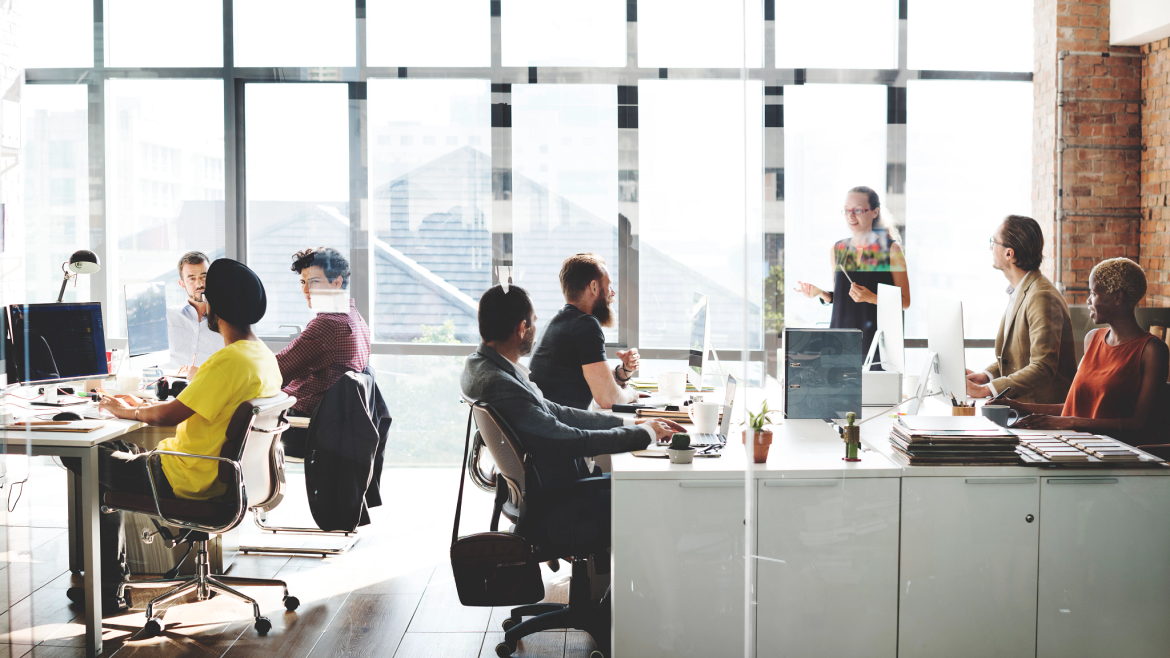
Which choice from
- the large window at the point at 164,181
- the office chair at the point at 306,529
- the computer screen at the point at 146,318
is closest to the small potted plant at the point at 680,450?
the office chair at the point at 306,529

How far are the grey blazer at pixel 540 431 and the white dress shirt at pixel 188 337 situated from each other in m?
2.23

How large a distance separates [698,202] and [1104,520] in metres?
1.85

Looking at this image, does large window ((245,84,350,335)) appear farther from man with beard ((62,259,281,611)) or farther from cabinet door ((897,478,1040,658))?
cabinet door ((897,478,1040,658))

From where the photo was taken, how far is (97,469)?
2.70 metres

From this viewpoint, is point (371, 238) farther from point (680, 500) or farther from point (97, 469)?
point (680, 500)

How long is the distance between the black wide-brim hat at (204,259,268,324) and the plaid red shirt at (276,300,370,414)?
0.57 metres

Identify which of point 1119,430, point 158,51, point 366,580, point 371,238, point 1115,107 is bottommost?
point 366,580

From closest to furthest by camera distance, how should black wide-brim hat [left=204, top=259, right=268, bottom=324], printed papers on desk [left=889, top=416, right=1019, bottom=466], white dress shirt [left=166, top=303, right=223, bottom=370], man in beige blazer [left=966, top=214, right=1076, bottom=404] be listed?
printed papers on desk [left=889, top=416, right=1019, bottom=466]
man in beige blazer [left=966, top=214, right=1076, bottom=404]
black wide-brim hat [left=204, top=259, right=268, bottom=324]
white dress shirt [left=166, top=303, right=223, bottom=370]

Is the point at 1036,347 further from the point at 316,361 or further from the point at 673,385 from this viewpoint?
the point at 316,361

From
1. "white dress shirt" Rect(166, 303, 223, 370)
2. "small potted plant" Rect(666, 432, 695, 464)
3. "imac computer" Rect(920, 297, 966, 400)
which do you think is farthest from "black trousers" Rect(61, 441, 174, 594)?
"imac computer" Rect(920, 297, 966, 400)

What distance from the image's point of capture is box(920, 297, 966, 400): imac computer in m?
2.46

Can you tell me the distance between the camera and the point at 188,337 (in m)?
4.05

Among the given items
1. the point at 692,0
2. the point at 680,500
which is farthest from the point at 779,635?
Result: the point at 692,0

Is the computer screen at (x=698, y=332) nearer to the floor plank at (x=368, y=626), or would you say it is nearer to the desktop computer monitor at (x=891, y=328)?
the desktop computer monitor at (x=891, y=328)
